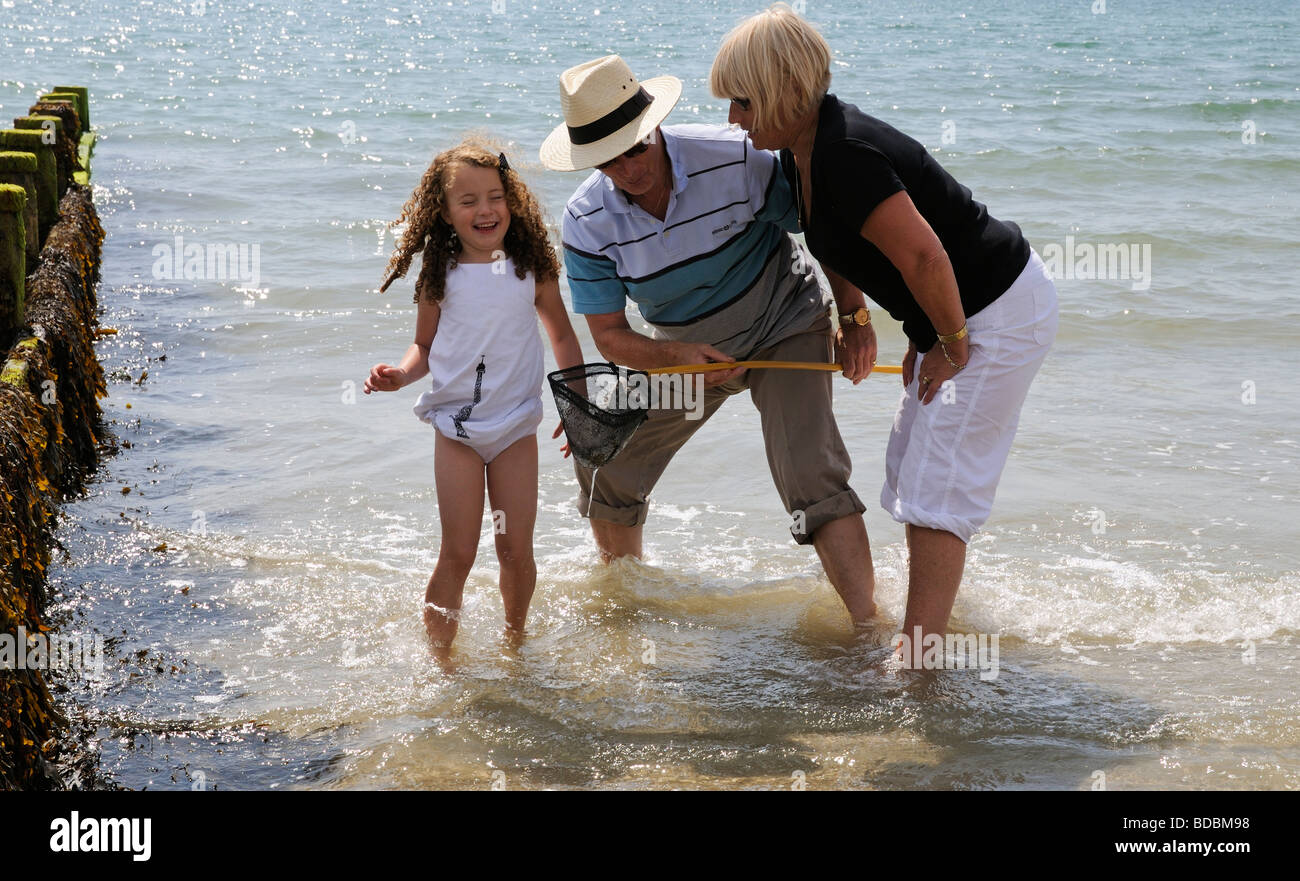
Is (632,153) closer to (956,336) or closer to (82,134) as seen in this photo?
(956,336)

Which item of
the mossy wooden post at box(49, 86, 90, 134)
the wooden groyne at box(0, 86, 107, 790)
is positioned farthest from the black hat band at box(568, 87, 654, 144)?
the mossy wooden post at box(49, 86, 90, 134)

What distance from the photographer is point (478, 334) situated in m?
4.47


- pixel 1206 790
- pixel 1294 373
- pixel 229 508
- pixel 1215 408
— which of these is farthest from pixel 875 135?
pixel 1294 373

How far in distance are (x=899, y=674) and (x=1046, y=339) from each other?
1.28 metres

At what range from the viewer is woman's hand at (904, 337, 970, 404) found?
403 cm

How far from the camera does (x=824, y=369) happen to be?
469 cm

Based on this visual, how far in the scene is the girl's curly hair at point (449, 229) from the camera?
4.43 metres

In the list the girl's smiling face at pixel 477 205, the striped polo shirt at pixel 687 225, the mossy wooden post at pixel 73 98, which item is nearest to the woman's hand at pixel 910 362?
the striped polo shirt at pixel 687 225

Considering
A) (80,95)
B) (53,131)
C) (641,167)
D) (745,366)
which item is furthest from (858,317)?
(80,95)

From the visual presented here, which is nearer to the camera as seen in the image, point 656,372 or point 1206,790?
point 1206,790

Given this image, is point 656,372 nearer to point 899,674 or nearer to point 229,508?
point 899,674

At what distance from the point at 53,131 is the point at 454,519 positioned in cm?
631

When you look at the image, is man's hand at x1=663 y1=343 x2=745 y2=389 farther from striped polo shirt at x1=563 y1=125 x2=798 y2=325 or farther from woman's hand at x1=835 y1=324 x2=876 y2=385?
woman's hand at x1=835 y1=324 x2=876 y2=385

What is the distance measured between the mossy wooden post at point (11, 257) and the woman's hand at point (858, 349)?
401 cm
